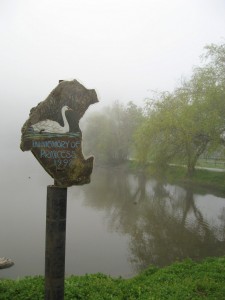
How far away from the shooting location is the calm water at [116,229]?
1060 centimetres

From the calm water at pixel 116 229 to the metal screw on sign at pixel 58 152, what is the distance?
6635 mm

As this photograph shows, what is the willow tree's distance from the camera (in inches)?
744

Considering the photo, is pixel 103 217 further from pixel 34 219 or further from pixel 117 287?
pixel 117 287

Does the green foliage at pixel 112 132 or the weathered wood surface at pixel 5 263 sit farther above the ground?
the green foliage at pixel 112 132

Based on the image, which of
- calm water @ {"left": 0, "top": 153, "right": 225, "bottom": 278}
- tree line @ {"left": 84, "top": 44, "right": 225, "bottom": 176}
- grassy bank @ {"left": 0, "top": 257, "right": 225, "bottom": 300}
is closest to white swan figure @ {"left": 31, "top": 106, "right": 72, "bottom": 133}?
grassy bank @ {"left": 0, "top": 257, "right": 225, "bottom": 300}

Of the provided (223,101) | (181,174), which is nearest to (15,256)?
(223,101)

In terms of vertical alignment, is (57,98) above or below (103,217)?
above

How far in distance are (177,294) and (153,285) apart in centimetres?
90

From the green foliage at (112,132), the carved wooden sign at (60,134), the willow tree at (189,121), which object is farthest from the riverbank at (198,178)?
the carved wooden sign at (60,134)

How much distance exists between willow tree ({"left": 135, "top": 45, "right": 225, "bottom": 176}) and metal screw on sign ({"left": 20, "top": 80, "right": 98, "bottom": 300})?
15.9 meters

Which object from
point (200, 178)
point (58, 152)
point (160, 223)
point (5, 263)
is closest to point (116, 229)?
point (160, 223)

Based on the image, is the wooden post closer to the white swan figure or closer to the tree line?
the white swan figure

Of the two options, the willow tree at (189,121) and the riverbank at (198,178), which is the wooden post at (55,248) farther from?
the riverbank at (198,178)

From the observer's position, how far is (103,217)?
16.5 metres
